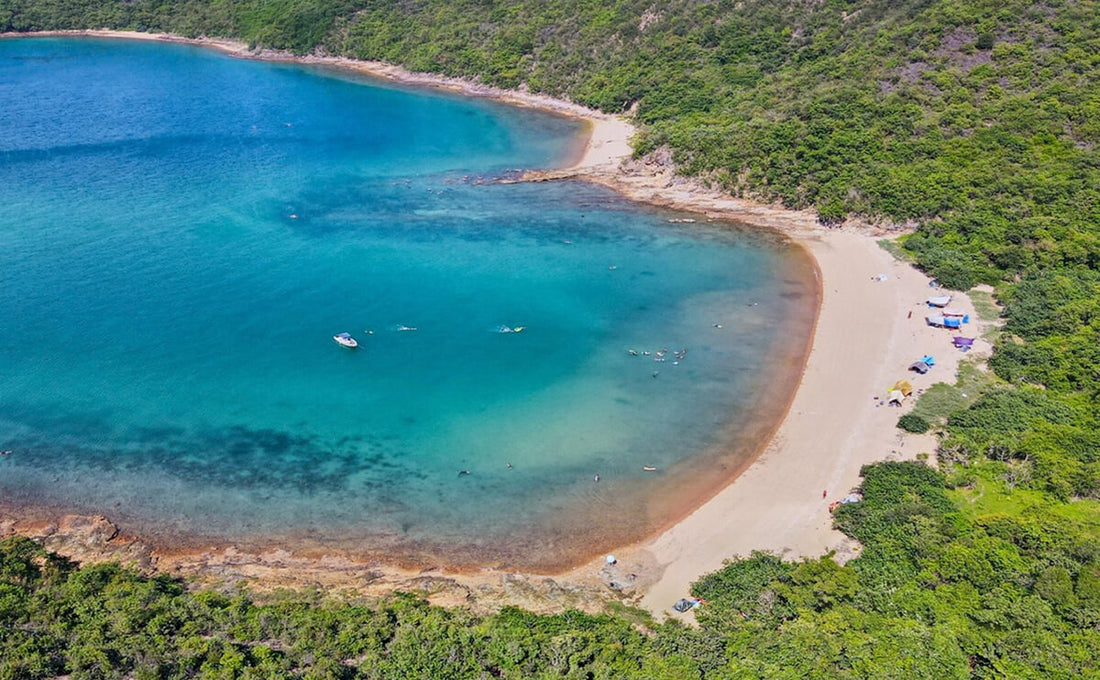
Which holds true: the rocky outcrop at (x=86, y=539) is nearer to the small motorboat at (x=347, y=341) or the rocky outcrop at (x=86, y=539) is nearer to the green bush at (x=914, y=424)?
the small motorboat at (x=347, y=341)

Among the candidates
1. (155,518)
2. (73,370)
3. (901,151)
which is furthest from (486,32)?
(155,518)

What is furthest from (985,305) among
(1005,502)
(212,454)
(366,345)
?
(212,454)

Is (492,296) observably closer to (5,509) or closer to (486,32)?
(5,509)

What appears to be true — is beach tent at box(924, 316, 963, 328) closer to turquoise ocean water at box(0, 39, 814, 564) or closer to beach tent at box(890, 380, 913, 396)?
turquoise ocean water at box(0, 39, 814, 564)

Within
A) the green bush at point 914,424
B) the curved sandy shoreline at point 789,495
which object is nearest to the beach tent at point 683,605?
the curved sandy shoreline at point 789,495

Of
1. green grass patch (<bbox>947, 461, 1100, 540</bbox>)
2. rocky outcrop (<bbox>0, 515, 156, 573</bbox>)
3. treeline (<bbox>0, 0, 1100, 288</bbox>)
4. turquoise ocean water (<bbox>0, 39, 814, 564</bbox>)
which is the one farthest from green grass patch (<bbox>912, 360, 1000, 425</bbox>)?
→ rocky outcrop (<bbox>0, 515, 156, 573</bbox>)

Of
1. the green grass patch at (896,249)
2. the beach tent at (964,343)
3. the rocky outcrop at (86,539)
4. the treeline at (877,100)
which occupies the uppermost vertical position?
the treeline at (877,100)

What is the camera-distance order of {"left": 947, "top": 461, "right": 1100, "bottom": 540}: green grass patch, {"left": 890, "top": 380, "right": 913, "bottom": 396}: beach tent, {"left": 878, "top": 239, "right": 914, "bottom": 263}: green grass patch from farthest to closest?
{"left": 878, "top": 239, "right": 914, "bottom": 263}: green grass patch < {"left": 890, "top": 380, "right": 913, "bottom": 396}: beach tent < {"left": 947, "top": 461, "right": 1100, "bottom": 540}: green grass patch
